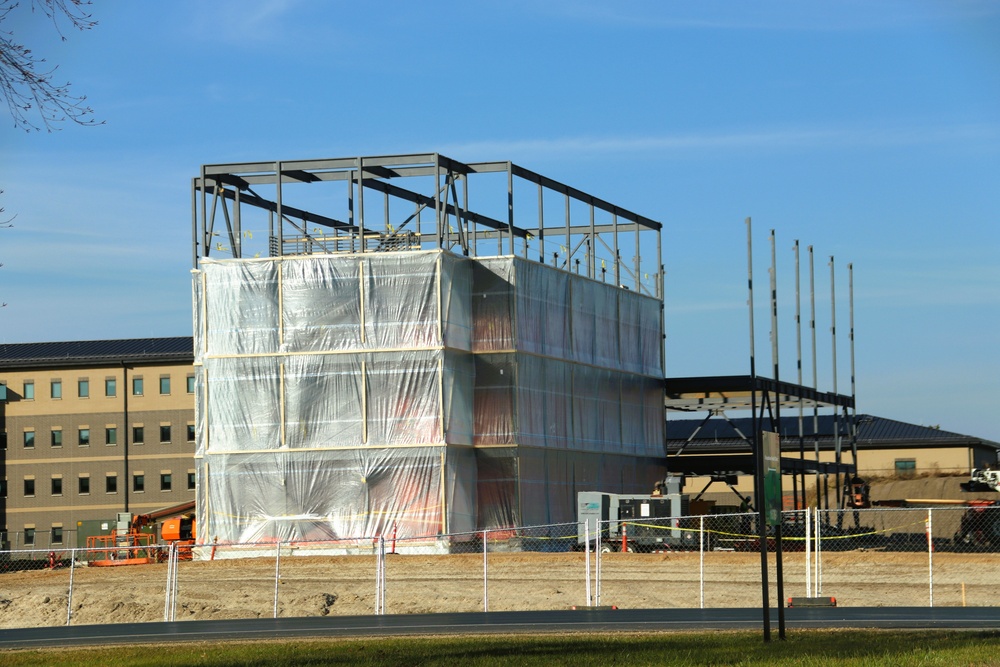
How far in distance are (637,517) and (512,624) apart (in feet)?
88.1

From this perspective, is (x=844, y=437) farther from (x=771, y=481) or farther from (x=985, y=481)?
(x=771, y=481)

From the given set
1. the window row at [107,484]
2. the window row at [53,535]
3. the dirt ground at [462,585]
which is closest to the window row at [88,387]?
the window row at [107,484]

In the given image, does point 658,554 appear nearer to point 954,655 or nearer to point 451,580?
point 451,580

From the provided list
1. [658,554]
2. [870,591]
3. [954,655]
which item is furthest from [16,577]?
[954,655]

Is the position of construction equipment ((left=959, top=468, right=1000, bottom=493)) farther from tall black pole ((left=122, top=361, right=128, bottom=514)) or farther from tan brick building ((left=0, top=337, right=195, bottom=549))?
tall black pole ((left=122, top=361, right=128, bottom=514))

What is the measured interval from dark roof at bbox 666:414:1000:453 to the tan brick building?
110ft

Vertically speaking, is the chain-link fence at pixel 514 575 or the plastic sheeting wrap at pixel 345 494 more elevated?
the plastic sheeting wrap at pixel 345 494

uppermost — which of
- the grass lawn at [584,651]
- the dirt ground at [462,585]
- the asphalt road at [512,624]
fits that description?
the grass lawn at [584,651]

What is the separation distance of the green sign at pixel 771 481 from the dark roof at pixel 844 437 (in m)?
68.1

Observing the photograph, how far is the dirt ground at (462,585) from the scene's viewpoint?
114ft

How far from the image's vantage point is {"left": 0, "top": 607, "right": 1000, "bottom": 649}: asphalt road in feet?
76.1

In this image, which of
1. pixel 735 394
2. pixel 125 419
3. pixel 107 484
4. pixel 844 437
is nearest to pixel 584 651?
pixel 735 394

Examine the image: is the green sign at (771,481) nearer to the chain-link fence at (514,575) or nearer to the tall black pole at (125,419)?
the chain-link fence at (514,575)

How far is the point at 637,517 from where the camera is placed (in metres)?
51.5
